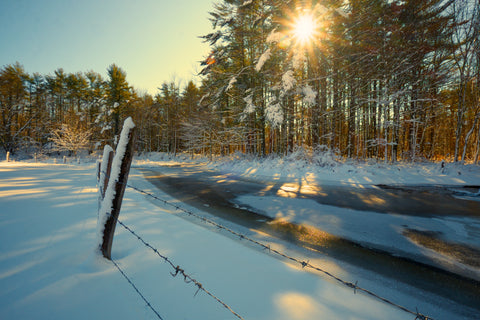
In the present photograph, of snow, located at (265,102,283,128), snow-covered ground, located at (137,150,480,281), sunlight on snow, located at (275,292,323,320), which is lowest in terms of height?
snow-covered ground, located at (137,150,480,281)

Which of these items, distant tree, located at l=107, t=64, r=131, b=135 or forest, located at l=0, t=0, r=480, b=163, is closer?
forest, located at l=0, t=0, r=480, b=163

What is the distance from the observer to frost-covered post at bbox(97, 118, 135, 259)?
2.57 metres

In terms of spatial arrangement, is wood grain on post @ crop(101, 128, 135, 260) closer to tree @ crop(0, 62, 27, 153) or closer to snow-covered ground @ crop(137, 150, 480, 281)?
snow-covered ground @ crop(137, 150, 480, 281)

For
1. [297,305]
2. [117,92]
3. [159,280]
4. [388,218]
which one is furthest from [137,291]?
[117,92]

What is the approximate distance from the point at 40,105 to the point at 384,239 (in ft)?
175

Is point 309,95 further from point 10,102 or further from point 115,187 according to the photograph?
point 10,102

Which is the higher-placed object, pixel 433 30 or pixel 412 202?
pixel 433 30

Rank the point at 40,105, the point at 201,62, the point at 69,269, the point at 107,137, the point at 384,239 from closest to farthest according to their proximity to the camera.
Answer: the point at 69,269
the point at 384,239
the point at 201,62
the point at 40,105
the point at 107,137

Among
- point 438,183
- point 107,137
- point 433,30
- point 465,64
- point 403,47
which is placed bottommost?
point 438,183

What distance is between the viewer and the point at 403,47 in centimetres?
1393

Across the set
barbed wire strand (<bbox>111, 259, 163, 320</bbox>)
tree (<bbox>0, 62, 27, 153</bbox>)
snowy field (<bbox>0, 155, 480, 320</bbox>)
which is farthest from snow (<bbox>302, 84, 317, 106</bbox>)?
tree (<bbox>0, 62, 27, 153</bbox>)

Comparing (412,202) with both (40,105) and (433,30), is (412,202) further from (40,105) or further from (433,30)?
(40,105)

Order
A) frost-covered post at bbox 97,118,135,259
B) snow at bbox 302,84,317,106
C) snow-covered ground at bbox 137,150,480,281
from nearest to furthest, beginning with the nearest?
frost-covered post at bbox 97,118,135,259 < snow-covered ground at bbox 137,150,480,281 < snow at bbox 302,84,317,106

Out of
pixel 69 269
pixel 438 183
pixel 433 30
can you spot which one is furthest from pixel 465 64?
pixel 69 269
